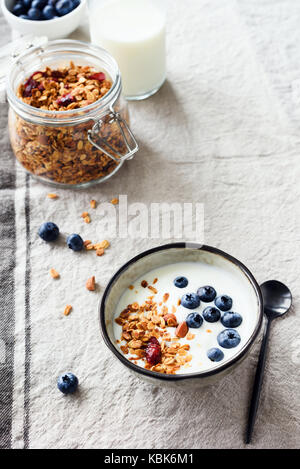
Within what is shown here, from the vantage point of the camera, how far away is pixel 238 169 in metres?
1.22

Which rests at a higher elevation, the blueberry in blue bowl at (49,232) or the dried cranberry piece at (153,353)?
the dried cranberry piece at (153,353)

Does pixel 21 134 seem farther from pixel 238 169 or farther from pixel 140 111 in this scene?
pixel 238 169

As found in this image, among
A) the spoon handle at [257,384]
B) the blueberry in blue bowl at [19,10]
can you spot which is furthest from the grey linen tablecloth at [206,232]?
the blueberry in blue bowl at [19,10]

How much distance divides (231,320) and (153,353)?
13 centimetres

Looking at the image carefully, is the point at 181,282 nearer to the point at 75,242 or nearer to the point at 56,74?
the point at 75,242

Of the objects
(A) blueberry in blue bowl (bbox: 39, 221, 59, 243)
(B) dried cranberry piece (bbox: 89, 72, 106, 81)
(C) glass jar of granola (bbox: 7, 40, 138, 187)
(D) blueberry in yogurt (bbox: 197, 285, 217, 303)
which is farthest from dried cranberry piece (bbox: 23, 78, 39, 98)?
(D) blueberry in yogurt (bbox: 197, 285, 217, 303)

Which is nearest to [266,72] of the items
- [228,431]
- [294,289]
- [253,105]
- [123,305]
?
[253,105]

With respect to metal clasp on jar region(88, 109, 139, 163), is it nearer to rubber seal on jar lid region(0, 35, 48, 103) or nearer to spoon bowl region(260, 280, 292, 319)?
rubber seal on jar lid region(0, 35, 48, 103)

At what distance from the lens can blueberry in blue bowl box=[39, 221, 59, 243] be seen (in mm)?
1101

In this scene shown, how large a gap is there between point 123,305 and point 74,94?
480 millimetres

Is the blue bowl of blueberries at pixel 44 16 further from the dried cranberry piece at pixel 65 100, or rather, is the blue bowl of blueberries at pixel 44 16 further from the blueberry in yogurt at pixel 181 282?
the blueberry in yogurt at pixel 181 282

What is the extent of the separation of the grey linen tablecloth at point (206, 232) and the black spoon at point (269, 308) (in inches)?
0.7

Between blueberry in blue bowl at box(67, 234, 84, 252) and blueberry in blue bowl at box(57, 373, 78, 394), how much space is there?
27 centimetres

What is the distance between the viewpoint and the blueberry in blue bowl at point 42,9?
4.68ft
